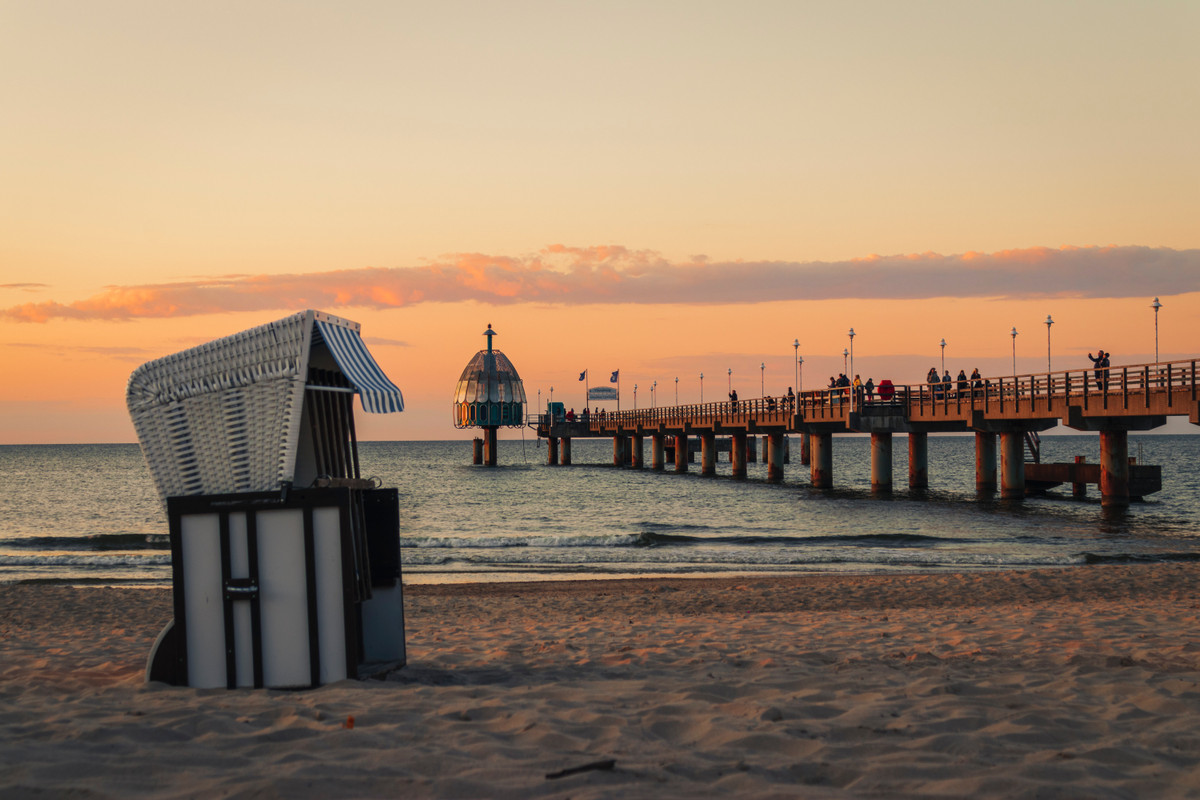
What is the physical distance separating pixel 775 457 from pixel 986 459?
14503 mm

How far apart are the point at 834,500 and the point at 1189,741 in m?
30.9

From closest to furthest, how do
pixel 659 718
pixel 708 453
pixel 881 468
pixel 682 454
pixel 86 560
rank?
pixel 659 718
pixel 86 560
pixel 881 468
pixel 708 453
pixel 682 454

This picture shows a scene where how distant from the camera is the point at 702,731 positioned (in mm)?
4406

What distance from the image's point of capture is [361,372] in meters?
5.50

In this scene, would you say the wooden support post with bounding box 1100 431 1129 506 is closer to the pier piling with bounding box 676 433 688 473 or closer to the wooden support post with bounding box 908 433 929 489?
the wooden support post with bounding box 908 433 929 489

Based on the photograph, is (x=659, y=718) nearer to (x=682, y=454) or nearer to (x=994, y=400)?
(x=994, y=400)

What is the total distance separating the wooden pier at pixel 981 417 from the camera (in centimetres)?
2534

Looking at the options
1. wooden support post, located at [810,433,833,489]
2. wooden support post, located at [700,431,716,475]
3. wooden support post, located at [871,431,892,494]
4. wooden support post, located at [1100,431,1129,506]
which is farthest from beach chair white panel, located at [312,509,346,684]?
wooden support post, located at [700,431,716,475]

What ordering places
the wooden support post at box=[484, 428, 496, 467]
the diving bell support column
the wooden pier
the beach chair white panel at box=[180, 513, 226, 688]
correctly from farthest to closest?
the wooden support post at box=[484, 428, 496, 467] → the diving bell support column → the wooden pier → the beach chair white panel at box=[180, 513, 226, 688]

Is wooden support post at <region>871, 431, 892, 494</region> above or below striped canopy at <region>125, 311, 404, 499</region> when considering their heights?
below

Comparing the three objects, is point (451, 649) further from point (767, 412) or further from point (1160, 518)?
point (767, 412)

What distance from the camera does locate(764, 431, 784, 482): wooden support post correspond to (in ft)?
154

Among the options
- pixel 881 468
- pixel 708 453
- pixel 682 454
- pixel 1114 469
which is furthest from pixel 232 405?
pixel 682 454

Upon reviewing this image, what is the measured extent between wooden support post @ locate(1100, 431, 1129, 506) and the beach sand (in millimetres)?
21993
